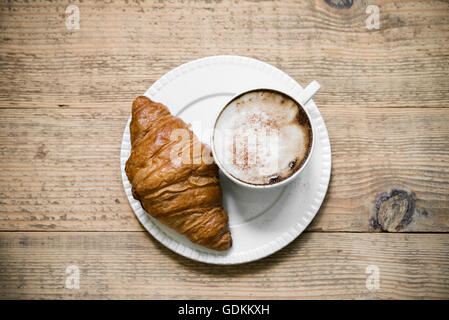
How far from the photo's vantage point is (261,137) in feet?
3.24

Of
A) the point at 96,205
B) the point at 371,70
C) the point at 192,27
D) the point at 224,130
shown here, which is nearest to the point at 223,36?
the point at 192,27

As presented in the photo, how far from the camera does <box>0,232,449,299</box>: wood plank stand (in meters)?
1.15

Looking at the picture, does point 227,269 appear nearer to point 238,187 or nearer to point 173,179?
point 238,187

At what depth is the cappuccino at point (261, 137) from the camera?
97 centimetres

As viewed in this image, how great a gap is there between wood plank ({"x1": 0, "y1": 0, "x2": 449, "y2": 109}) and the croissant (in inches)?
9.8

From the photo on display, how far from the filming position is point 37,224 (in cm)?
119

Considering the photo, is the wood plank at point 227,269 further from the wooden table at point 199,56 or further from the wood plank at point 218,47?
the wood plank at point 218,47

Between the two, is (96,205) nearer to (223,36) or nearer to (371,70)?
(223,36)

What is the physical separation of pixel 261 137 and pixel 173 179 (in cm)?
28

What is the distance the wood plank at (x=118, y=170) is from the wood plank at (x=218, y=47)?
0.06 m

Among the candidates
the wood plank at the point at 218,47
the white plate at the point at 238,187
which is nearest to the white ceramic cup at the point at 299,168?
the white plate at the point at 238,187

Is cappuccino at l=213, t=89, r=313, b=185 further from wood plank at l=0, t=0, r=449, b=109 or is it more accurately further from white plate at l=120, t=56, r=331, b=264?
wood plank at l=0, t=0, r=449, b=109

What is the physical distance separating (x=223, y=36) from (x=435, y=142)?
2.70 feet

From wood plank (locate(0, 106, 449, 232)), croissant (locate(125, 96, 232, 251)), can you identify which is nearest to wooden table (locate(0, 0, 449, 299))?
wood plank (locate(0, 106, 449, 232))
